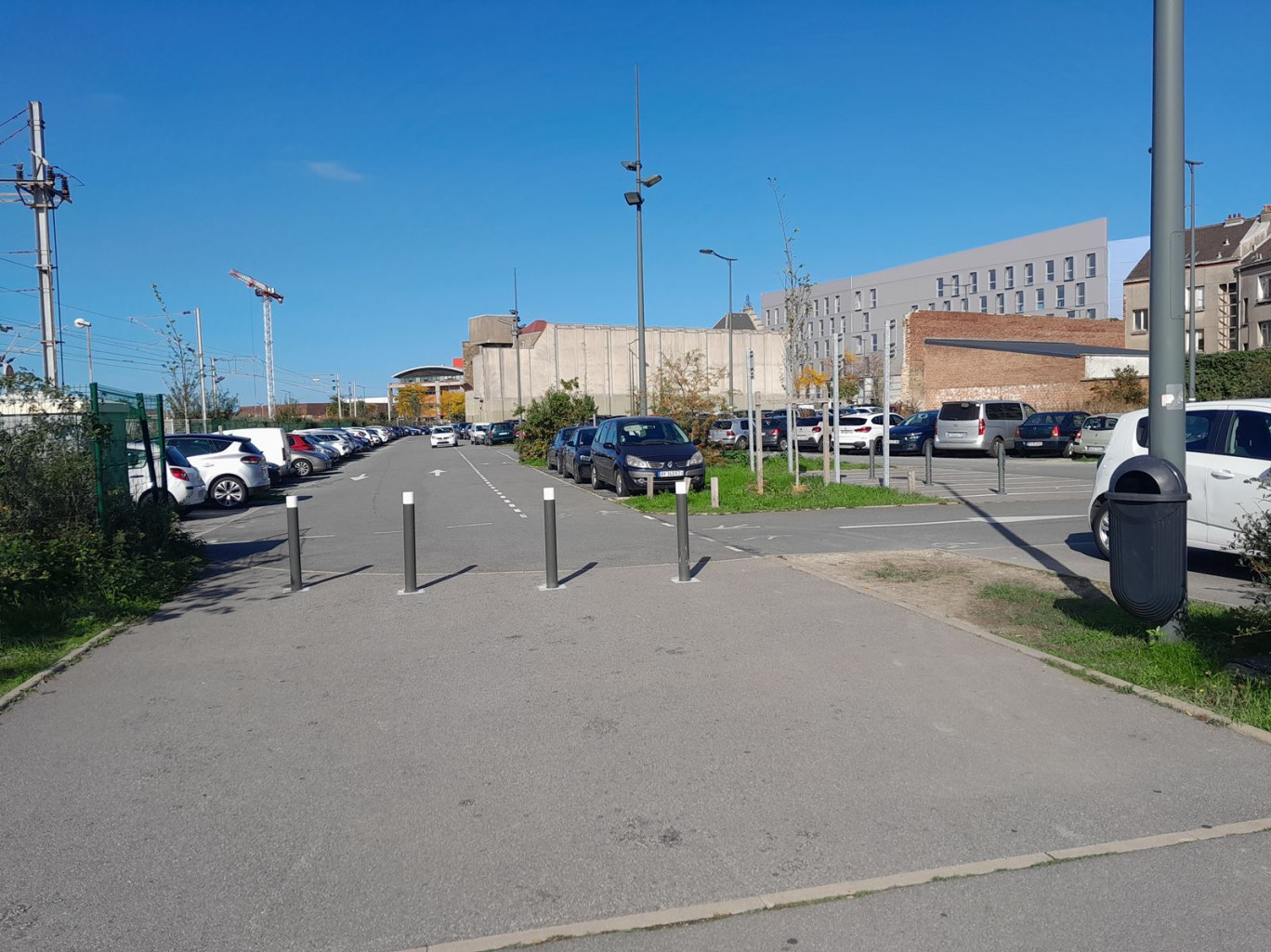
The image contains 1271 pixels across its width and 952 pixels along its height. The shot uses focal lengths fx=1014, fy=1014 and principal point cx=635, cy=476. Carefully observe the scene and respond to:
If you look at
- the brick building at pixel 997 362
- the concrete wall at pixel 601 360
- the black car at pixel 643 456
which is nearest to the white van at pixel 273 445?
the black car at pixel 643 456

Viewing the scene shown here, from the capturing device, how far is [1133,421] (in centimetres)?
1102

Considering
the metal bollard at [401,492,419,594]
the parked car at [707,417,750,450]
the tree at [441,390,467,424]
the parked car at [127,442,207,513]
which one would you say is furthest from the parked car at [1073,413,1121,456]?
the tree at [441,390,467,424]

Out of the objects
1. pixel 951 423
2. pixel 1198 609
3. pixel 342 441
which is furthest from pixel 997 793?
pixel 342 441

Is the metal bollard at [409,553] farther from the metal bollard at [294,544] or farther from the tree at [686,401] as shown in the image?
the tree at [686,401]

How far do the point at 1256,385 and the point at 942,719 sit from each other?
39.2 metres

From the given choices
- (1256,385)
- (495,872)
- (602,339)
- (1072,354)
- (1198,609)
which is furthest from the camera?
(602,339)

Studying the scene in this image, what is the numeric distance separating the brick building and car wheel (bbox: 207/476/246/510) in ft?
121

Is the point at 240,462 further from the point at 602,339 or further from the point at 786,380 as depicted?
the point at 602,339

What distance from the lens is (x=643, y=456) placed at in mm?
20156

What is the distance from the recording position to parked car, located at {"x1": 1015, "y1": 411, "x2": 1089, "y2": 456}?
34.2 meters

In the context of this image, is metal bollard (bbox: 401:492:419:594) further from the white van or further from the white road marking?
the white van

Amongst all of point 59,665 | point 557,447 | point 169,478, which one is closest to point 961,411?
point 557,447

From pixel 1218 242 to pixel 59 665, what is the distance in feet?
207

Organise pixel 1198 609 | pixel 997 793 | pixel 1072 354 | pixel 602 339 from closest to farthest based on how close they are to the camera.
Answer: pixel 997 793 < pixel 1198 609 < pixel 1072 354 < pixel 602 339
